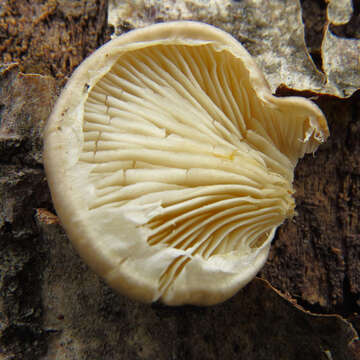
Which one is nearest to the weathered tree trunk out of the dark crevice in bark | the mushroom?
the mushroom

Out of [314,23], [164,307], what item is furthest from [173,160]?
[314,23]

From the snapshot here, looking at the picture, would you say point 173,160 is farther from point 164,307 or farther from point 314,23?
point 314,23

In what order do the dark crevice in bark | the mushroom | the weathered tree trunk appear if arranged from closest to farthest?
the mushroom
the weathered tree trunk
the dark crevice in bark

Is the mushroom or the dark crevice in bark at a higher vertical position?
the dark crevice in bark

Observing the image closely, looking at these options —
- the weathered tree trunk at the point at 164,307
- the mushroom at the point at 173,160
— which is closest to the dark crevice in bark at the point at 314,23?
the weathered tree trunk at the point at 164,307

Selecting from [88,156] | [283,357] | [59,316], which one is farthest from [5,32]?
[283,357]

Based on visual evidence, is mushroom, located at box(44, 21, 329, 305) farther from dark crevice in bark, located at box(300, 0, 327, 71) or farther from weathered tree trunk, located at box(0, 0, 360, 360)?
dark crevice in bark, located at box(300, 0, 327, 71)

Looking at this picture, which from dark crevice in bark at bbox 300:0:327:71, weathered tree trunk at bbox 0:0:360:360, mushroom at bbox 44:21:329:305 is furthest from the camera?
dark crevice in bark at bbox 300:0:327:71

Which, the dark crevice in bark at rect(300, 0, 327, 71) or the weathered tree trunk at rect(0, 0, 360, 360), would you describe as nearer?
the weathered tree trunk at rect(0, 0, 360, 360)
